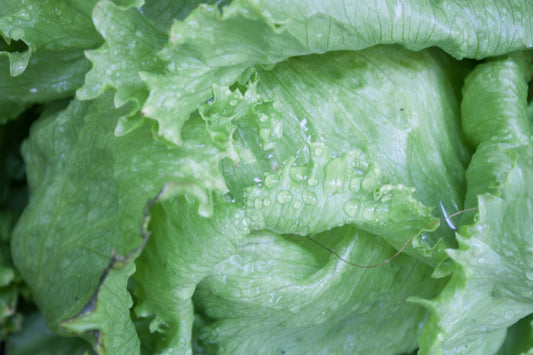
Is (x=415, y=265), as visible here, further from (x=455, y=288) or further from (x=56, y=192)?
(x=56, y=192)

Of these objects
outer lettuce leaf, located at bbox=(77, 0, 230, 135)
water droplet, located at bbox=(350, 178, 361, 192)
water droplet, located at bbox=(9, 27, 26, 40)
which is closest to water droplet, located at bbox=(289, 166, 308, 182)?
water droplet, located at bbox=(350, 178, 361, 192)

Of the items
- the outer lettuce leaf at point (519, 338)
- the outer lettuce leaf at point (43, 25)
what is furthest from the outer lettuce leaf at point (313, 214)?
the outer lettuce leaf at point (43, 25)

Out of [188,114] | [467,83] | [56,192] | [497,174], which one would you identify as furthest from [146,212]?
[467,83]

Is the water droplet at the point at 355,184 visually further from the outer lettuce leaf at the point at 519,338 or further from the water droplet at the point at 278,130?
the outer lettuce leaf at the point at 519,338

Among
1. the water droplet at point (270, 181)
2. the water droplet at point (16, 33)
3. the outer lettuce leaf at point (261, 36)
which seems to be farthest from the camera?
the water droplet at point (16, 33)

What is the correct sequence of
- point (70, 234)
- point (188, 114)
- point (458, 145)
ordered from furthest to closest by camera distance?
point (458, 145) → point (70, 234) → point (188, 114)

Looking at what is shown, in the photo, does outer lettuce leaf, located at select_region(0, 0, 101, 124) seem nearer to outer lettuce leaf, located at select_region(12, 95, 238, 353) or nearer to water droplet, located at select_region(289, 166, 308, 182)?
outer lettuce leaf, located at select_region(12, 95, 238, 353)

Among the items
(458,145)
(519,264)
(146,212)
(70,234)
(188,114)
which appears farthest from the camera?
(458,145)
